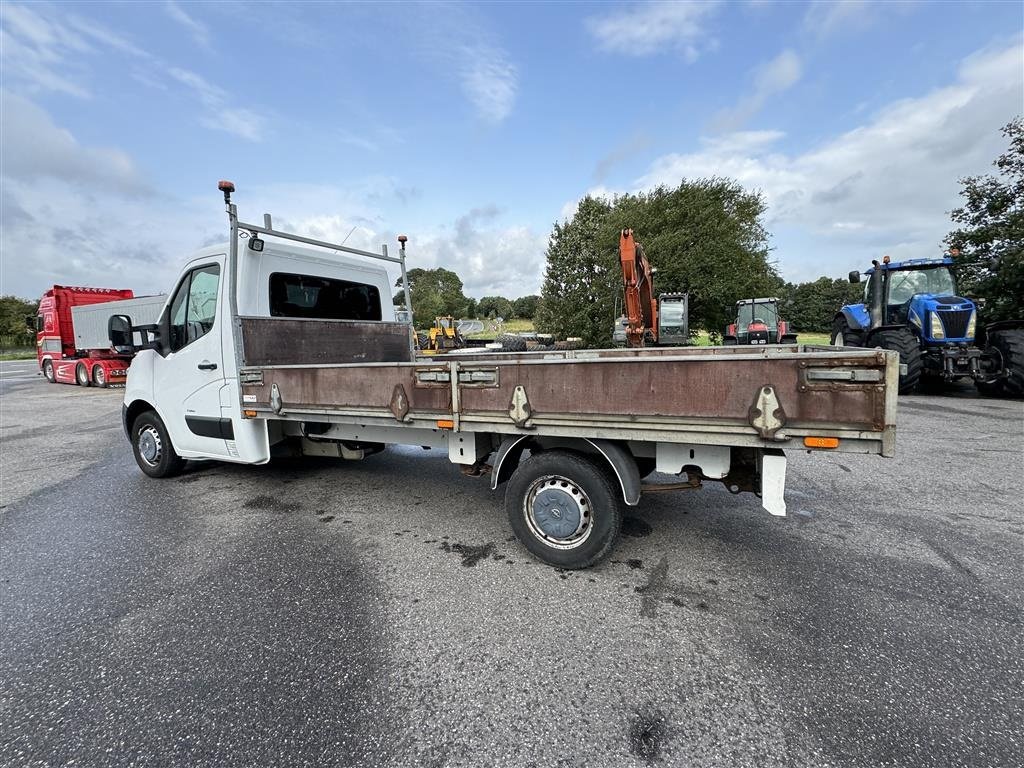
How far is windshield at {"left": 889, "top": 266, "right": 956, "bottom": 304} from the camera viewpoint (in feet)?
32.0

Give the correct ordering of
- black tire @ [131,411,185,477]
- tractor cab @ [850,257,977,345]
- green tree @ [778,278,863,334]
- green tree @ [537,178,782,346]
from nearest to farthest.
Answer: black tire @ [131,411,185,477] < tractor cab @ [850,257,977,345] < green tree @ [537,178,782,346] < green tree @ [778,278,863,334]

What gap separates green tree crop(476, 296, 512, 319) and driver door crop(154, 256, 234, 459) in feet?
230

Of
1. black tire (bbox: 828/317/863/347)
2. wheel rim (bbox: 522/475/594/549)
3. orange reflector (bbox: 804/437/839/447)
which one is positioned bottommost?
wheel rim (bbox: 522/475/594/549)

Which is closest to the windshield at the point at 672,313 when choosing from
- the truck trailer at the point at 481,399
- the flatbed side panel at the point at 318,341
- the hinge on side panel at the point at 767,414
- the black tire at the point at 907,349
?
the black tire at the point at 907,349

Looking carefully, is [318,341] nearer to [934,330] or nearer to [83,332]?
[934,330]

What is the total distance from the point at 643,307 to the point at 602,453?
11022 mm

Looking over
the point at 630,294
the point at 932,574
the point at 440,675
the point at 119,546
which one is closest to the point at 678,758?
the point at 440,675

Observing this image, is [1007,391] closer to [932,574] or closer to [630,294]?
[630,294]

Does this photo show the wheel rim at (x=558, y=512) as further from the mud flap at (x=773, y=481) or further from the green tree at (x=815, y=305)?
the green tree at (x=815, y=305)

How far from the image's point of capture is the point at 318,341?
185 inches

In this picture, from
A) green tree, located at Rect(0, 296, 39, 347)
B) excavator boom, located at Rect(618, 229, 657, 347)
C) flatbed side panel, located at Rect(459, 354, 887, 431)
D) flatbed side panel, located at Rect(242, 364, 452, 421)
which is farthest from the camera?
green tree, located at Rect(0, 296, 39, 347)

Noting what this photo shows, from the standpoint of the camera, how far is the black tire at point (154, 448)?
500 cm

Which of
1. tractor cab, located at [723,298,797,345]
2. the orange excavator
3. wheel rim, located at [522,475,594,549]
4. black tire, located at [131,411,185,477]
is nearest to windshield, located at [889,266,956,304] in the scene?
the orange excavator

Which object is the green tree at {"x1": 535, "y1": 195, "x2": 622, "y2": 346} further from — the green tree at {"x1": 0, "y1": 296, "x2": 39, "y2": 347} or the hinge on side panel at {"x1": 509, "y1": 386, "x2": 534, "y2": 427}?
the green tree at {"x1": 0, "y1": 296, "x2": 39, "y2": 347}
